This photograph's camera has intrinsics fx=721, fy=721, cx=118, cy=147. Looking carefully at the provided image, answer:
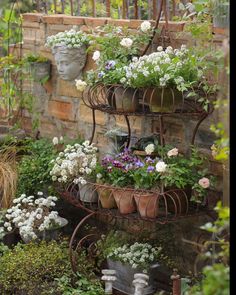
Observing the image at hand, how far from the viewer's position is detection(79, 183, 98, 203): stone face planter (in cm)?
395

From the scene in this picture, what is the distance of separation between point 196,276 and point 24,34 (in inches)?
95.7

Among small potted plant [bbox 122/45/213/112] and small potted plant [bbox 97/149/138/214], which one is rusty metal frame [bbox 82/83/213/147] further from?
small potted plant [bbox 97/149/138/214]

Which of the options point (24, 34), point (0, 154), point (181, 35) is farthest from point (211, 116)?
point (24, 34)

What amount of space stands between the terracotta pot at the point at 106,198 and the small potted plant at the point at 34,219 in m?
0.42

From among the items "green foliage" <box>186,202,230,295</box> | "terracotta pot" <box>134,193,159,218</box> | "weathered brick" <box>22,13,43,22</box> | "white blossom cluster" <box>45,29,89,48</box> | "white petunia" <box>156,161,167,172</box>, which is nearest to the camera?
"green foliage" <box>186,202,230,295</box>

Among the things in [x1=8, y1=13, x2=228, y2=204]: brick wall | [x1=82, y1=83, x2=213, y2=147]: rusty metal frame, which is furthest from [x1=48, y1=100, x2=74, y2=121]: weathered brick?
[x1=82, y1=83, x2=213, y2=147]: rusty metal frame

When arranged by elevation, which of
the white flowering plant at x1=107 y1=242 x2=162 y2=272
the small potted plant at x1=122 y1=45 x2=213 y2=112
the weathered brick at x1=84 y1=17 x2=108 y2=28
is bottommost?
the white flowering plant at x1=107 y1=242 x2=162 y2=272

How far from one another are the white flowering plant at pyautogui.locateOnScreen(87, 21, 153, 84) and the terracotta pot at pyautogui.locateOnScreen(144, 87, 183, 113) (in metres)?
0.23

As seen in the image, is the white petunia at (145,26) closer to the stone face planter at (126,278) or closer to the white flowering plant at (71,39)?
the white flowering plant at (71,39)

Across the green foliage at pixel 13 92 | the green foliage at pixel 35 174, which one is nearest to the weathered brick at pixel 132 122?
the green foliage at pixel 35 174

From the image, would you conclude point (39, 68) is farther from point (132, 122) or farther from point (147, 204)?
point (147, 204)

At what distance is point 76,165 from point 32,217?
1.33ft

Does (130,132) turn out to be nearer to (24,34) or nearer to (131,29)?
(131,29)

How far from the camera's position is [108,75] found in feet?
12.2
